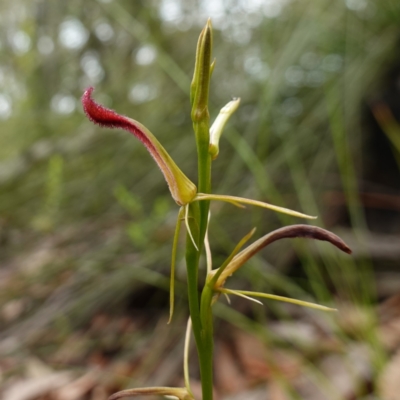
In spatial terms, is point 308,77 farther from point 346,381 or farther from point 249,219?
point 346,381

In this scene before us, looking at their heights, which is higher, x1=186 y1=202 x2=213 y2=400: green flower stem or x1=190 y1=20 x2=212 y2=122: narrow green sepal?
x1=190 y1=20 x2=212 y2=122: narrow green sepal

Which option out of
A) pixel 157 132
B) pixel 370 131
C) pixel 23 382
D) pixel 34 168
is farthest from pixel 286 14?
pixel 23 382

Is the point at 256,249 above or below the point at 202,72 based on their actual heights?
below

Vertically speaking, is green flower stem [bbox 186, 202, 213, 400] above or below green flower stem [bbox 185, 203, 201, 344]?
below

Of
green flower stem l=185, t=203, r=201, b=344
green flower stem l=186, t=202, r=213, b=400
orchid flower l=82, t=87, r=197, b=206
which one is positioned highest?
orchid flower l=82, t=87, r=197, b=206

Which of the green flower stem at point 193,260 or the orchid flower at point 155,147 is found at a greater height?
the orchid flower at point 155,147

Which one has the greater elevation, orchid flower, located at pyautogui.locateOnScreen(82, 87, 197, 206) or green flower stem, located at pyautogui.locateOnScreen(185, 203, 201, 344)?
orchid flower, located at pyautogui.locateOnScreen(82, 87, 197, 206)

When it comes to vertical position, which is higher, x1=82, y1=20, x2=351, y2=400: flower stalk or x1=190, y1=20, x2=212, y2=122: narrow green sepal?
x1=190, y1=20, x2=212, y2=122: narrow green sepal

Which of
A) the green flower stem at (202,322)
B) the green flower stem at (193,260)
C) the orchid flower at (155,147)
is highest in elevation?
the orchid flower at (155,147)

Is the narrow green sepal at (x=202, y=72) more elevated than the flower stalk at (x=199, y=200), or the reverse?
the narrow green sepal at (x=202, y=72)

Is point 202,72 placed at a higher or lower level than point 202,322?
higher

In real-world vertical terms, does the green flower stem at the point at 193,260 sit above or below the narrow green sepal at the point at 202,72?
below
